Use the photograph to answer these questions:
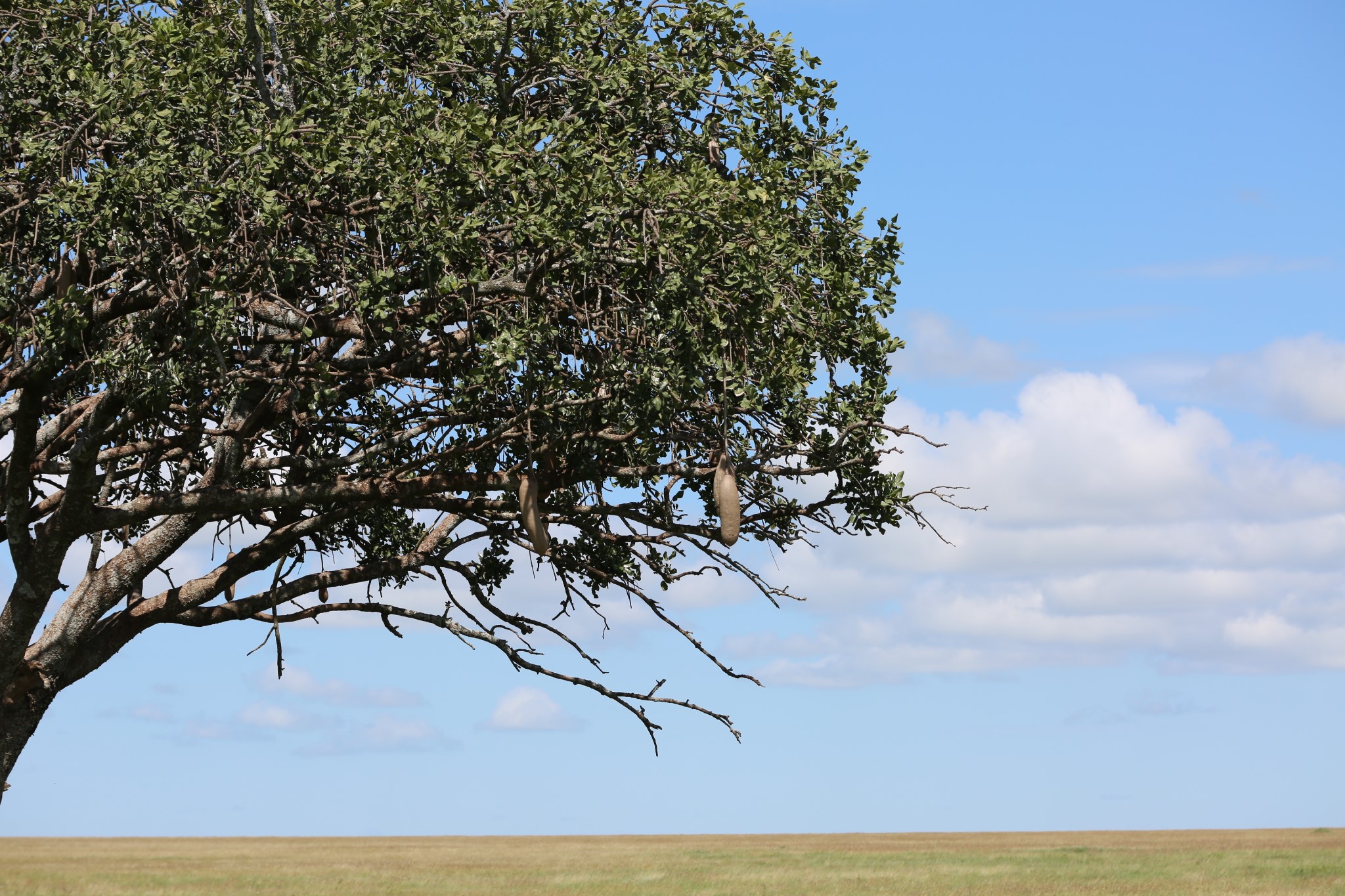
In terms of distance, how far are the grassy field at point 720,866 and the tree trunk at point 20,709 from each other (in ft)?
32.8

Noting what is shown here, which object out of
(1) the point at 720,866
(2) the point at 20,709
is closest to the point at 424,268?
(2) the point at 20,709

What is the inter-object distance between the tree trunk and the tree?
0.13 ft

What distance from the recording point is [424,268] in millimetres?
12734

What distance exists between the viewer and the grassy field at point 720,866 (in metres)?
28.3

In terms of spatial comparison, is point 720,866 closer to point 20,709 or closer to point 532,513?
point 20,709

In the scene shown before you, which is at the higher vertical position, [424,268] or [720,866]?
[424,268]

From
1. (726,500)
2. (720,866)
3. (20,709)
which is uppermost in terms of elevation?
(726,500)

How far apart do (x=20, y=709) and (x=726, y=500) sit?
31.9 ft

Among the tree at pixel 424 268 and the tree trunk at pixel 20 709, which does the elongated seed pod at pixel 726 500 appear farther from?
the tree trunk at pixel 20 709

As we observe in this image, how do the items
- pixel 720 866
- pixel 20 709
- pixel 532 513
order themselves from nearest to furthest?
pixel 532 513
pixel 20 709
pixel 720 866

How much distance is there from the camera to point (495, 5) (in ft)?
47.3

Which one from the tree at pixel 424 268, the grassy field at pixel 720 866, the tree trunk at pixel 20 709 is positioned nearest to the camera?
the tree at pixel 424 268

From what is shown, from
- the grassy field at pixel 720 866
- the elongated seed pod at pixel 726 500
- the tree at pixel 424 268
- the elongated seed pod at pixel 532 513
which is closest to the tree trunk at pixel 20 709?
the tree at pixel 424 268

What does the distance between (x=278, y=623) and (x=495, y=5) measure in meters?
8.11
